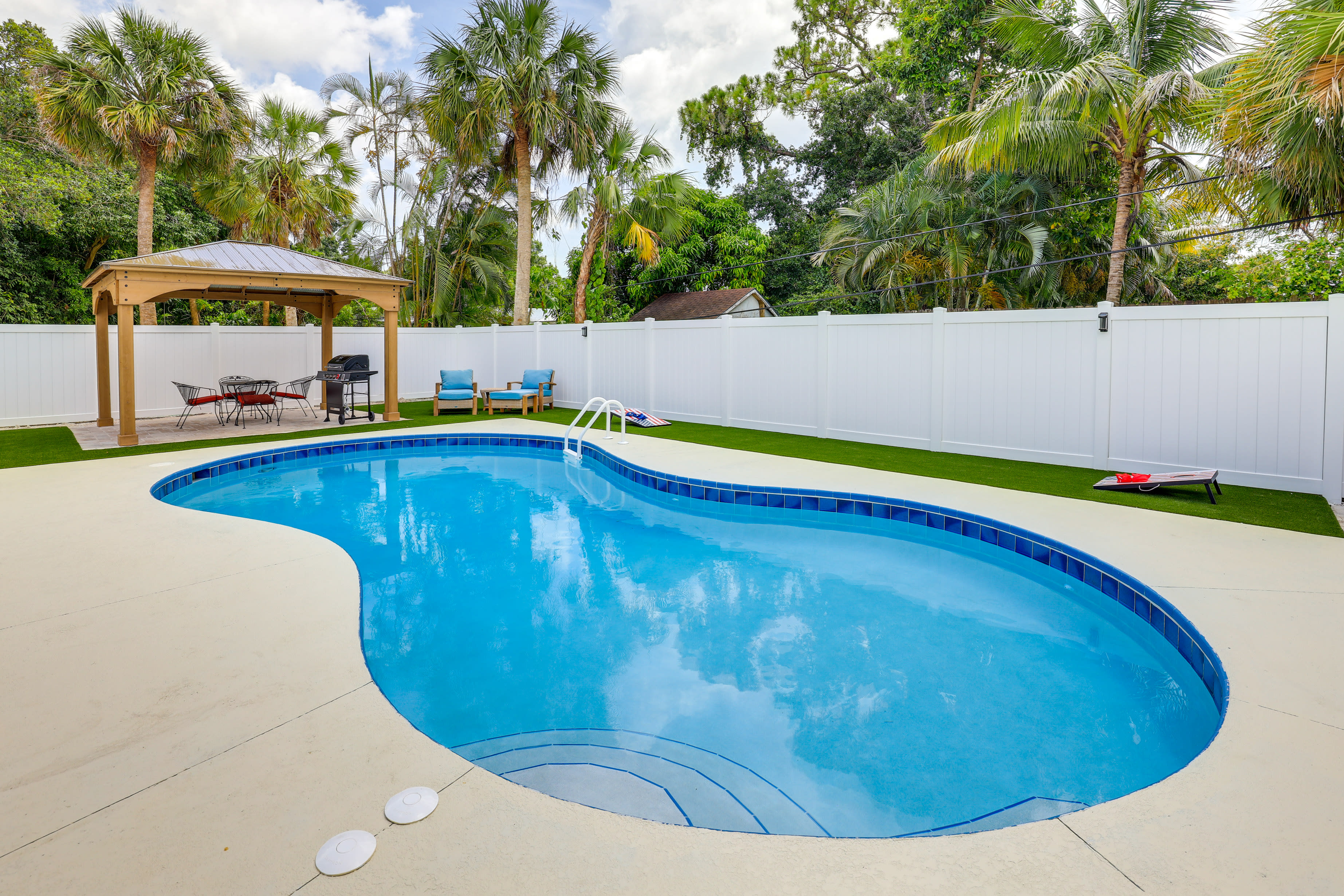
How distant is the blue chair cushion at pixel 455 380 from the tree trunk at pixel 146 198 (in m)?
5.83

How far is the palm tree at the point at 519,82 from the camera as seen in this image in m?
13.5

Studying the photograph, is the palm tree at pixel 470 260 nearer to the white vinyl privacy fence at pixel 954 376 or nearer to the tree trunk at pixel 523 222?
the tree trunk at pixel 523 222

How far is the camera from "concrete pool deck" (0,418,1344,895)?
1.58 meters

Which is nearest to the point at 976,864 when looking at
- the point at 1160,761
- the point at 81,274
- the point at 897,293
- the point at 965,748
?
the point at 965,748

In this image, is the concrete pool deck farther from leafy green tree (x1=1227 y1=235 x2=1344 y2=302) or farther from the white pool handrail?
leafy green tree (x1=1227 y1=235 x2=1344 y2=302)

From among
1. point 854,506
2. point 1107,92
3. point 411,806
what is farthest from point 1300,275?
point 411,806

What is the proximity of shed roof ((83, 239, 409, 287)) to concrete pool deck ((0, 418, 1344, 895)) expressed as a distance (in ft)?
22.9

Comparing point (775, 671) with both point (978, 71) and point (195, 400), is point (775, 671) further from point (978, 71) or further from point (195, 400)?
point (978, 71)

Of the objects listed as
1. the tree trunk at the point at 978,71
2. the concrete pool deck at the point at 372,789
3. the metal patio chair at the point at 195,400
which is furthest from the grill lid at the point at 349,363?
the tree trunk at the point at 978,71

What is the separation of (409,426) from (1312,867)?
1043cm

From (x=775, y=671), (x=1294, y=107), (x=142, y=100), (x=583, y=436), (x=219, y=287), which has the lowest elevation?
(x=775, y=671)

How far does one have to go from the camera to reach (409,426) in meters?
10.5

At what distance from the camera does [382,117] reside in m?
18.7

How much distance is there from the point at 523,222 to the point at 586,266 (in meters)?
3.71
